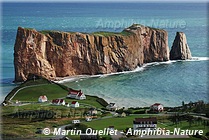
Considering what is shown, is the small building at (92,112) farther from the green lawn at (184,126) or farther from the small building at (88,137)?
the small building at (88,137)

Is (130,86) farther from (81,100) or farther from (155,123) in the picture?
(155,123)

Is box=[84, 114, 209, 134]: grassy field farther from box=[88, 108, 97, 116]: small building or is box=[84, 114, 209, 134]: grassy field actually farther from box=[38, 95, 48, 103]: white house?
box=[38, 95, 48, 103]: white house

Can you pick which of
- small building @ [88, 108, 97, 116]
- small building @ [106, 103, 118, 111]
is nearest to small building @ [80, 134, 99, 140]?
small building @ [88, 108, 97, 116]

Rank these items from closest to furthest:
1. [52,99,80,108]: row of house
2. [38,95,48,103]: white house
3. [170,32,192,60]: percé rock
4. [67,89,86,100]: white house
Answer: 1. [52,99,80,108]: row of house
2. [38,95,48,103]: white house
3. [67,89,86,100]: white house
4. [170,32,192,60]: percé rock

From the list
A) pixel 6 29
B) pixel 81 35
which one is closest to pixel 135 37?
pixel 81 35

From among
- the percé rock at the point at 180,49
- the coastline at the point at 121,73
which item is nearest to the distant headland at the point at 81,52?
the coastline at the point at 121,73
